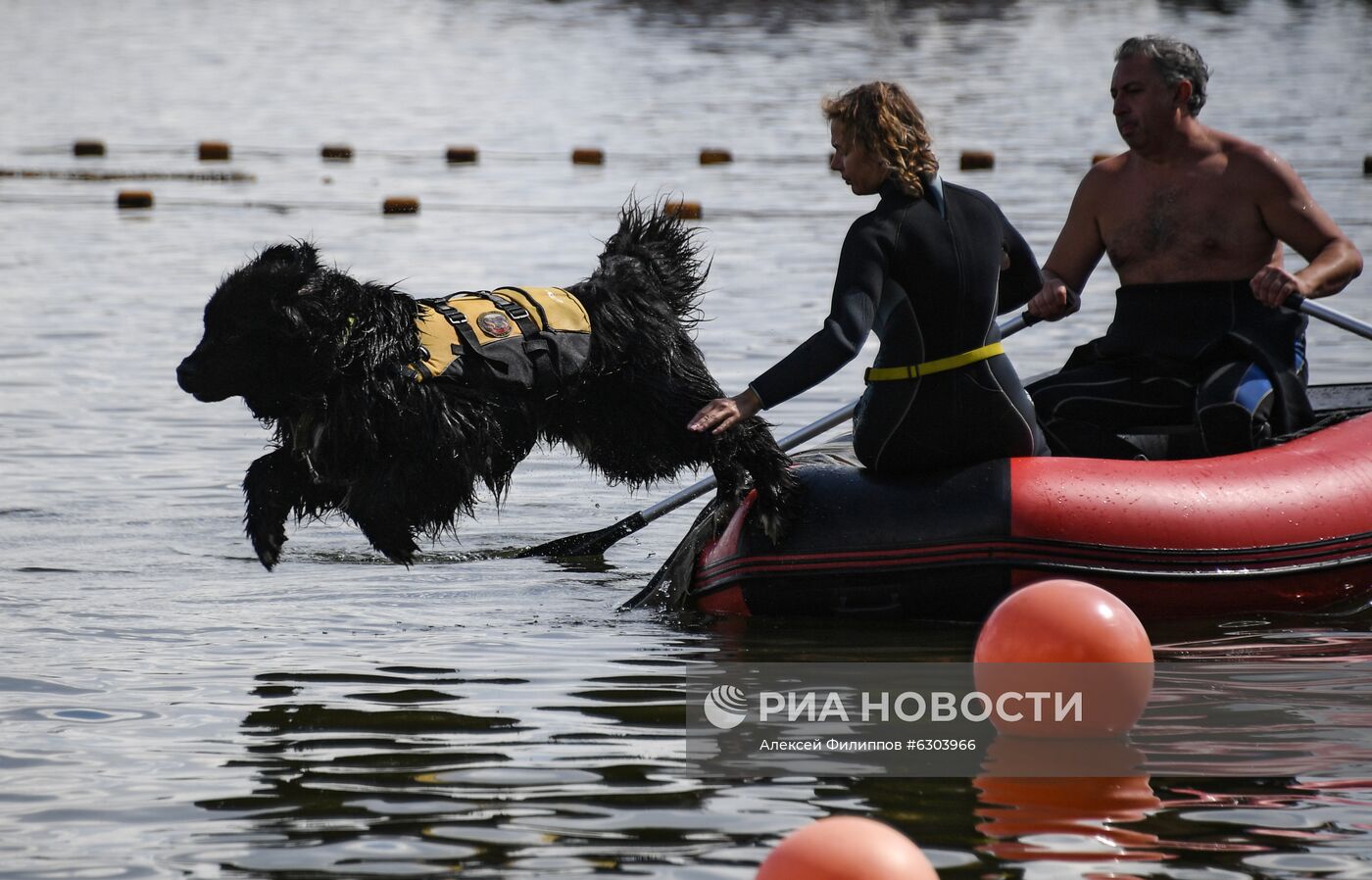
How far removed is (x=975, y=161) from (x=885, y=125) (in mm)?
13341

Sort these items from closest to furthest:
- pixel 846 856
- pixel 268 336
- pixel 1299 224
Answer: pixel 846 856, pixel 268 336, pixel 1299 224

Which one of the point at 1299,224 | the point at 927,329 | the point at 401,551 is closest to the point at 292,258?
the point at 401,551

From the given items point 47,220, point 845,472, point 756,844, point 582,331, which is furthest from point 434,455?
point 47,220

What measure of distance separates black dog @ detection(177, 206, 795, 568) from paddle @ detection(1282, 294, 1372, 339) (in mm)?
1746

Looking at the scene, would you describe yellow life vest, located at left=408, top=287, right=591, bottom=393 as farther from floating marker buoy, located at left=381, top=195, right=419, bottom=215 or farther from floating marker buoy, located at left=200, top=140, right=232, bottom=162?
floating marker buoy, located at left=200, top=140, right=232, bottom=162

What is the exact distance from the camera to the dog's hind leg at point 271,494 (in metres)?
5.78

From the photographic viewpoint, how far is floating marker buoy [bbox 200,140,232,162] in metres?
20.5

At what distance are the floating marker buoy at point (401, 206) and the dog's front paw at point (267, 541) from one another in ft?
35.6

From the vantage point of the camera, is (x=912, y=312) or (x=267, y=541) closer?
(x=912, y=312)

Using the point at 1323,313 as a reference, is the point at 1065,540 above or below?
below

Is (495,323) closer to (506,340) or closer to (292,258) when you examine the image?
(506,340)

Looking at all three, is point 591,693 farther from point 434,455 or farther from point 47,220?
point 47,220

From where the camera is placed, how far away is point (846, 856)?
333 cm

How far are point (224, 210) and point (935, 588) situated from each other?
484 inches
